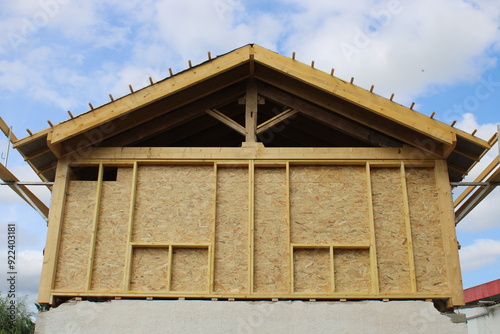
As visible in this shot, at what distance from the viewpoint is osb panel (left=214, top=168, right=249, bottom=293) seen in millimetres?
9195

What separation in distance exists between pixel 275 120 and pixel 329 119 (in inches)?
47.3

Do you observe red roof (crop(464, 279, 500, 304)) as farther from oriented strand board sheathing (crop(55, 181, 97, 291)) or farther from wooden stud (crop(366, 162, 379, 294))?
oriented strand board sheathing (crop(55, 181, 97, 291))

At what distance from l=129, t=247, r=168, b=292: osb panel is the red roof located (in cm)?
1229

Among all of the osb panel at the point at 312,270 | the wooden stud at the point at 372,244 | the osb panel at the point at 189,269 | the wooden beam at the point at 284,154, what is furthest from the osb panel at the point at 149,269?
the wooden stud at the point at 372,244

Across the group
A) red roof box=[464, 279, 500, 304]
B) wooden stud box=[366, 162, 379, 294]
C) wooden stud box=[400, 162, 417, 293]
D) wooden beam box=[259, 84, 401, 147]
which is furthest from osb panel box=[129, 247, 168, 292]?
red roof box=[464, 279, 500, 304]

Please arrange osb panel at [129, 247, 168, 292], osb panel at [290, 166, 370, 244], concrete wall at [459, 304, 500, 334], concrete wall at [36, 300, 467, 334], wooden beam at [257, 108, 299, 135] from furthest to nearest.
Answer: concrete wall at [459, 304, 500, 334] → wooden beam at [257, 108, 299, 135] → osb panel at [290, 166, 370, 244] → osb panel at [129, 247, 168, 292] → concrete wall at [36, 300, 467, 334]

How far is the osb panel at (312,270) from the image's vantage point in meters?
9.14

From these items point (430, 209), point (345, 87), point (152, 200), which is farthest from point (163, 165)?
point (430, 209)

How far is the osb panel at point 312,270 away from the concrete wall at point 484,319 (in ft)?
39.2

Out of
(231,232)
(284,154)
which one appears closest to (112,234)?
(231,232)

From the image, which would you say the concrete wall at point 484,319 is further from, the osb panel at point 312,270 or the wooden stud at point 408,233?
the osb panel at point 312,270

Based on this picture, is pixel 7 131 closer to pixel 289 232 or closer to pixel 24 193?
pixel 24 193

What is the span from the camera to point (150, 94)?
1002cm

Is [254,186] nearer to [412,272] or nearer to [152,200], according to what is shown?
[152,200]
